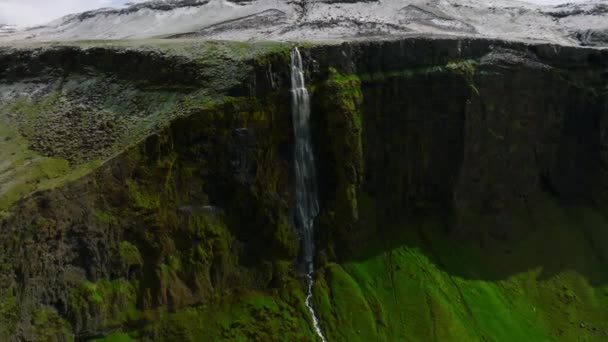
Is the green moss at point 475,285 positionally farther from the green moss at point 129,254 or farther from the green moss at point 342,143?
the green moss at point 129,254

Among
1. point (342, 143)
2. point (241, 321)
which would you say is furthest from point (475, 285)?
point (241, 321)

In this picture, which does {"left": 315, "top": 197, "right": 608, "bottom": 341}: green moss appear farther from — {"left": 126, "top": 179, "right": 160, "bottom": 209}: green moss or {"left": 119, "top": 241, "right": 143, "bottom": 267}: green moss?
{"left": 126, "top": 179, "right": 160, "bottom": 209}: green moss

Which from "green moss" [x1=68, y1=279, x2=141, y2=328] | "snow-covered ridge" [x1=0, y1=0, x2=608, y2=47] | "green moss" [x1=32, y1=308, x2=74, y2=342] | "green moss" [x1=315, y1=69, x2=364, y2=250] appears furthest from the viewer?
→ "snow-covered ridge" [x1=0, y1=0, x2=608, y2=47]

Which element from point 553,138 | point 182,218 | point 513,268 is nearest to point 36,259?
point 182,218

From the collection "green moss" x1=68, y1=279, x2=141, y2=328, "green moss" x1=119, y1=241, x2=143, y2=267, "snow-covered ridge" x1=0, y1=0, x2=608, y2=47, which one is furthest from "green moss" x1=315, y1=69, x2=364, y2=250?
"green moss" x1=68, y1=279, x2=141, y2=328

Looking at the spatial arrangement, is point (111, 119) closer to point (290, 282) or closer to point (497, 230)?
point (290, 282)

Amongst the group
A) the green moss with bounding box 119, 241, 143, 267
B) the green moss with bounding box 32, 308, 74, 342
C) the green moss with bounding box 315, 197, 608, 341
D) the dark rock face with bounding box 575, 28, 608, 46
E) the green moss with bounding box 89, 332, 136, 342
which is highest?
the dark rock face with bounding box 575, 28, 608, 46
